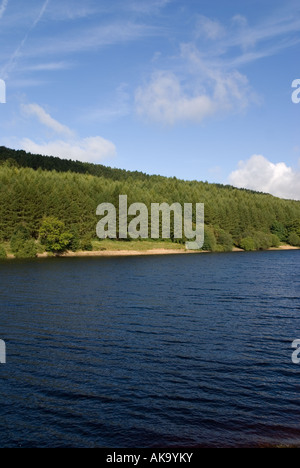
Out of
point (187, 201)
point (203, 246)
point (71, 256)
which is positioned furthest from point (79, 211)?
point (187, 201)

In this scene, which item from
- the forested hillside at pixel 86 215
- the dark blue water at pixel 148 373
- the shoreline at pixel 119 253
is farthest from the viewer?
the shoreline at pixel 119 253

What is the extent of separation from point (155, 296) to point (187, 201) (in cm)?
13140

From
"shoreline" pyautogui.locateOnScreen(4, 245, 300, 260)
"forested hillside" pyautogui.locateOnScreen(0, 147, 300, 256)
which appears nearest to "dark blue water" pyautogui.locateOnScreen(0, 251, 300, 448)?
"shoreline" pyautogui.locateOnScreen(4, 245, 300, 260)

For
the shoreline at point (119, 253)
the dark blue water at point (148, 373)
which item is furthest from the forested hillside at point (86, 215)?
the dark blue water at point (148, 373)

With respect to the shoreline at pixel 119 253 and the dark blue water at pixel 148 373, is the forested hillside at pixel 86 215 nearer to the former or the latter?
the shoreline at pixel 119 253

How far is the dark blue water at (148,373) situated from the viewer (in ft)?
45.6

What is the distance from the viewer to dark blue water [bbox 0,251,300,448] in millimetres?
13914

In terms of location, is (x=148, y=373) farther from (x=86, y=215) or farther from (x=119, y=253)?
(x=86, y=215)

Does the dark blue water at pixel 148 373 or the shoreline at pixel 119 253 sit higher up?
the shoreline at pixel 119 253

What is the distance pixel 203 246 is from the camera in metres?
142
